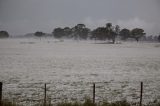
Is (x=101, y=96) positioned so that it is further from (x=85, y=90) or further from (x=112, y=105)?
(x=112, y=105)

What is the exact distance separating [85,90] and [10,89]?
508 centimetres

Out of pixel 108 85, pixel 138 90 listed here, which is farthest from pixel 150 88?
pixel 108 85

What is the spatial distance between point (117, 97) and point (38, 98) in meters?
4.70

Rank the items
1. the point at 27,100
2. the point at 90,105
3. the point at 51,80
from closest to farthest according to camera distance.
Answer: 1. the point at 90,105
2. the point at 27,100
3. the point at 51,80

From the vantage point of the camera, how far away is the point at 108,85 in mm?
17672

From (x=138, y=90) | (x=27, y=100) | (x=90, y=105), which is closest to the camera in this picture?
(x=90, y=105)

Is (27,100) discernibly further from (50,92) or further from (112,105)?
(112,105)

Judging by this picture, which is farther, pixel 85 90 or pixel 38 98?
pixel 85 90

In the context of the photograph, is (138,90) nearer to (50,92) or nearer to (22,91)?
(50,92)

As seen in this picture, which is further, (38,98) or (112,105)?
(38,98)

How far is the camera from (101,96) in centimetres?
1412

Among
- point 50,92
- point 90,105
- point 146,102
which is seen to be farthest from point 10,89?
point 146,102

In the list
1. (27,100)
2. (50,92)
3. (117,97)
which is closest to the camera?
(27,100)

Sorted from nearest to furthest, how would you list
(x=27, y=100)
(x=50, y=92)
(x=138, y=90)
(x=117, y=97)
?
(x=27, y=100), (x=117, y=97), (x=50, y=92), (x=138, y=90)
